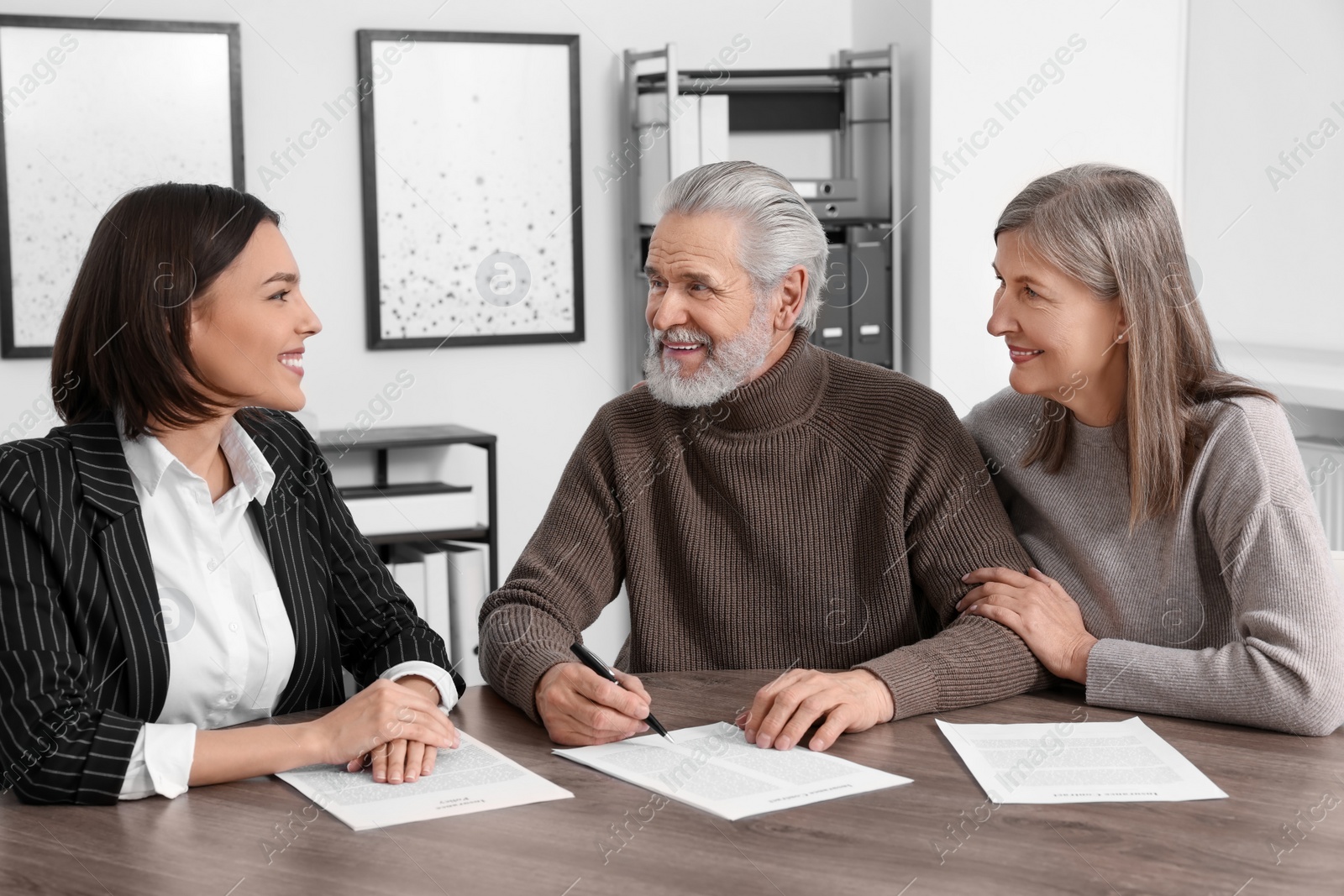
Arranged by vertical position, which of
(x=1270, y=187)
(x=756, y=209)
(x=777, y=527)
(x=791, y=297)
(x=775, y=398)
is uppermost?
(x=1270, y=187)

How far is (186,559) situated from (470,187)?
254 cm

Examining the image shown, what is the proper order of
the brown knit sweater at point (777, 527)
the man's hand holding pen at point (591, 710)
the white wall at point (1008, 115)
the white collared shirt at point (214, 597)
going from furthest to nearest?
the white wall at point (1008, 115), the brown knit sweater at point (777, 527), the white collared shirt at point (214, 597), the man's hand holding pen at point (591, 710)

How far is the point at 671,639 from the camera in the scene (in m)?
2.03

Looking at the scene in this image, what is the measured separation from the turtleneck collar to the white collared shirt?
0.58 meters

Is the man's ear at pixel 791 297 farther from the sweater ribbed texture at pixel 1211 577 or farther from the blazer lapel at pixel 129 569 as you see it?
the blazer lapel at pixel 129 569

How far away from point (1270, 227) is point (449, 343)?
7.85 ft

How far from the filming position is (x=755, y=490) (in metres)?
2.00

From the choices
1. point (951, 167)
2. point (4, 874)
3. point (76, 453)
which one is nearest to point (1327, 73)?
point (951, 167)

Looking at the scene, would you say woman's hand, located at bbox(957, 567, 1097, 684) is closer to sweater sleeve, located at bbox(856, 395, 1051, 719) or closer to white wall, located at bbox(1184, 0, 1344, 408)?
sweater sleeve, located at bbox(856, 395, 1051, 719)

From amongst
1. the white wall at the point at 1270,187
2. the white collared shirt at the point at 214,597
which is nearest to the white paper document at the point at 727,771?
the white collared shirt at the point at 214,597

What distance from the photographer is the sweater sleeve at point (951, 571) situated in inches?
66.1

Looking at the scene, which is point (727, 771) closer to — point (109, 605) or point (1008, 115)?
point (109, 605)

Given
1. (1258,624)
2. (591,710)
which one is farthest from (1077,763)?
(591,710)

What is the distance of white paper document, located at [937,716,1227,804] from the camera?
1.39 meters
